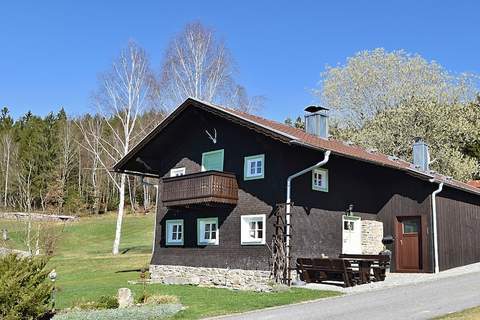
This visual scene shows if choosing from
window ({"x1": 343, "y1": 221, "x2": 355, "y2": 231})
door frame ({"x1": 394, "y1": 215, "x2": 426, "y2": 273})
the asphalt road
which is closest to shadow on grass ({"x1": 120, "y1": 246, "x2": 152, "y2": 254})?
window ({"x1": 343, "y1": 221, "x2": 355, "y2": 231})

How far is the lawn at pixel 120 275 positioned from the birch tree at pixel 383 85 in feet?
56.9

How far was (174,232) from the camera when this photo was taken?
21938 mm

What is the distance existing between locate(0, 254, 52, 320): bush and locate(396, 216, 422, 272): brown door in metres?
13.6

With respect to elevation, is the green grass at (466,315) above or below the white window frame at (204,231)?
below

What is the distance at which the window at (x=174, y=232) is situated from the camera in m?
21.6

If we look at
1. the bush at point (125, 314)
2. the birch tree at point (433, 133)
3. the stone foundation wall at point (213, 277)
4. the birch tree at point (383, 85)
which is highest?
the birch tree at point (383, 85)

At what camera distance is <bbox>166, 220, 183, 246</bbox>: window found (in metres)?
21.6

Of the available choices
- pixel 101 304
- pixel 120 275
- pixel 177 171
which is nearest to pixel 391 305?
pixel 101 304

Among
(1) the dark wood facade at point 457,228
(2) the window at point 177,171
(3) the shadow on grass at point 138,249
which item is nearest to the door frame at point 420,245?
(1) the dark wood facade at point 457,228

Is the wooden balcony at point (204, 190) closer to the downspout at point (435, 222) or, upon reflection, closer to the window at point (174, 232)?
the window at point (174, 232)

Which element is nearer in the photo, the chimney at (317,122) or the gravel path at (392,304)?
the gravel path at (392,304)

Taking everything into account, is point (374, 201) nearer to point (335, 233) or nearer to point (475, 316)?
point (335, 233)

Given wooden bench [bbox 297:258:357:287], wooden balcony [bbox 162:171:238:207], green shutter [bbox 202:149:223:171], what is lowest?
wooden bench [bbox 297:258:357:287]

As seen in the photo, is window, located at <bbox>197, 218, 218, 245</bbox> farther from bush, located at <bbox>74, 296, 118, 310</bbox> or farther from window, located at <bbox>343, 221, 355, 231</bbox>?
bush, located at <bbox>74, 296, 118, 310</bbox>
